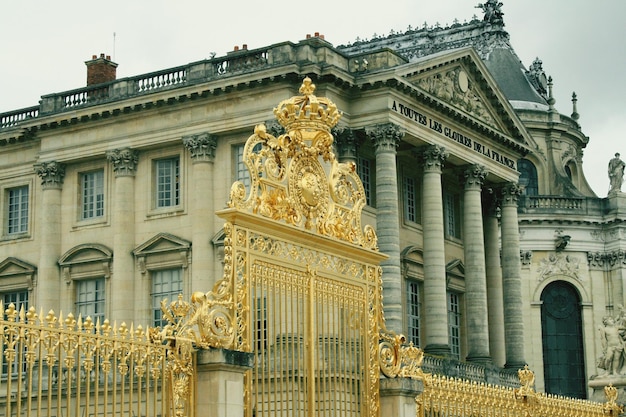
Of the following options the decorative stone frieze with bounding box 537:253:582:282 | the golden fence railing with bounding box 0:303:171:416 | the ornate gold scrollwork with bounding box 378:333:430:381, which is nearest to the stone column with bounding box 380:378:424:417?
the ornate gold scrollwork with bounding box 378:333:430:381

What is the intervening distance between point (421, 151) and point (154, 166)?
913 centimetres

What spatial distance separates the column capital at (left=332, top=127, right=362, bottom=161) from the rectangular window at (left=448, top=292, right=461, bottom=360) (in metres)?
9.04

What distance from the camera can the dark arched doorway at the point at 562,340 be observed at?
57656 mm

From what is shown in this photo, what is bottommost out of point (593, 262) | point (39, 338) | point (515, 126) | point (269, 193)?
point (39, 338)

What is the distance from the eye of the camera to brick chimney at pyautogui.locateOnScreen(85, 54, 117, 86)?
4772 centimetres

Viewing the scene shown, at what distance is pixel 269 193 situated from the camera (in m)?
13.4

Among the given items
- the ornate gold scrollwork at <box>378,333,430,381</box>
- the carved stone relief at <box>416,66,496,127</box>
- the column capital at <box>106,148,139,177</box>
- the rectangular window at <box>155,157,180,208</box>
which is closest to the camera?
the ornate gold scrollwork at <box>378,333,430,381</box>

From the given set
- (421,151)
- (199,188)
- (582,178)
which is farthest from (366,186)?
(582,178)

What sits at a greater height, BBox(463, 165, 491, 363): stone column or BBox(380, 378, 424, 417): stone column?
BBox(463, 165, 491, 363): stone column

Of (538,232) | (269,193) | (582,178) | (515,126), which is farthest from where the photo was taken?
(582,178)

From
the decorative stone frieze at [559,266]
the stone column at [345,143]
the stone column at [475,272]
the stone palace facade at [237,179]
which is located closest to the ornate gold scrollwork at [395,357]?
the stone palace facade at [237,179]

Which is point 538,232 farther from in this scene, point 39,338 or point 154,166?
point 39,338

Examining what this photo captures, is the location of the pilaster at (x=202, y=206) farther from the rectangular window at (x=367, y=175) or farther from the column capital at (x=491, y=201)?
the column capital at (x=491, y=201)

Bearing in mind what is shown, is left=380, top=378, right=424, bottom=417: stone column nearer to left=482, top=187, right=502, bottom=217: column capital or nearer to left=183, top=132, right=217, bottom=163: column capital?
left=183, top=132, right=217, bottom=163: column capital
